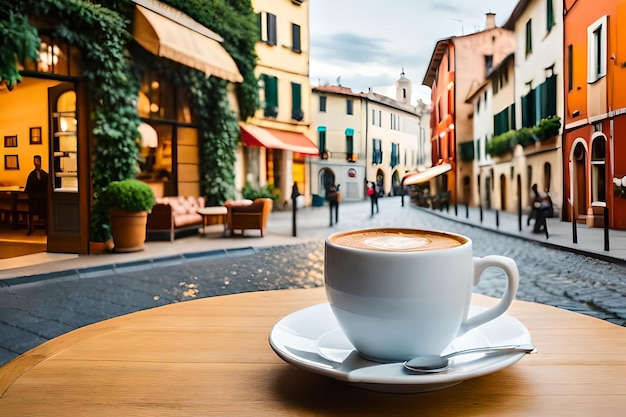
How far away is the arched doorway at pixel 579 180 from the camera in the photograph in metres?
1.40

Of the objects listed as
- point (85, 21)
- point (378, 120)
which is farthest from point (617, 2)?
point (85, 21)

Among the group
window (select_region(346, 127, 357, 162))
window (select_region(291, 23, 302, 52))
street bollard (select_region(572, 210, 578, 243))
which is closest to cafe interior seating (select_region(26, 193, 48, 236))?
window (select_region(291, 23, 302, 52))

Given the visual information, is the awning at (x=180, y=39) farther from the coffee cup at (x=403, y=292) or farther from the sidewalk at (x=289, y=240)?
the coffee cup at (x=403, y=292)

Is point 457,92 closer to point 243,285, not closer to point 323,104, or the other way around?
point 323,104

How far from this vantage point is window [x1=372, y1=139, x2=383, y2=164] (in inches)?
82.0

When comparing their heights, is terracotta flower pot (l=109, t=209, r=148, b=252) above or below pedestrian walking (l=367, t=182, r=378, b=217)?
below

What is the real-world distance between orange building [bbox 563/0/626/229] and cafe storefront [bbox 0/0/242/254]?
2.53 meters

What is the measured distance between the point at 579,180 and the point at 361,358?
1.32 meters

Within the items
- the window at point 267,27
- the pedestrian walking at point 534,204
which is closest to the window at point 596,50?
the pedestrian walking at point 534,204

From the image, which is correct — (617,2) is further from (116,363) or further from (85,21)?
(85,21)

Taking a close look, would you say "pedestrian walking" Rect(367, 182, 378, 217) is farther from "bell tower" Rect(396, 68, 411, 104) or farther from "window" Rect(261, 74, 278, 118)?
"window" Rect(261, 74, 278, 118)

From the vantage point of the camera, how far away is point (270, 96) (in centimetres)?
332

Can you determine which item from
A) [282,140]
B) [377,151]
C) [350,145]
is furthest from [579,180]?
[282,140]

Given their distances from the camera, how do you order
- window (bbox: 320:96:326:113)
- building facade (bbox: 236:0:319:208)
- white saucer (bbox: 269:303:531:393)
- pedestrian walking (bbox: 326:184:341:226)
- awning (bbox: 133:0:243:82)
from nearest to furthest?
white saucer (bbox: 269:303:531:393)
pedestrian walking (bbox: 326:184:341:226)
window (bbox: 320:96:326:113)
building facade (bbox: 236:0:319:208)
awning (bbox: 133:0:243:82)
